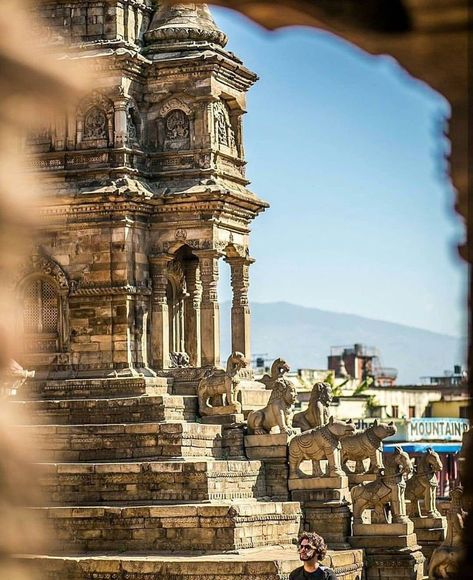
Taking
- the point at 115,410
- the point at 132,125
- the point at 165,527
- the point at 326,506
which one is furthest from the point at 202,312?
the point at 165,527

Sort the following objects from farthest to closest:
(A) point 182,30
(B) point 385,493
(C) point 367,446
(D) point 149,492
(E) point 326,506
→ (A) point 182,30, (C) point 367,446, (B) point 385,493, (E) point 326,506, (D) point 149,492

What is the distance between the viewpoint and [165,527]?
34469 mm

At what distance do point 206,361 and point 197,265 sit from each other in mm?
3379

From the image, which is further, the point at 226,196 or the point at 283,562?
the point at 226,196

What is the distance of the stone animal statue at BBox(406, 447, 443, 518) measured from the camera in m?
42.6

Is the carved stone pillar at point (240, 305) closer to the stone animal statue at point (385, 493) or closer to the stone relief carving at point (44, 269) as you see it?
the stone relief carving at point (44, 269)

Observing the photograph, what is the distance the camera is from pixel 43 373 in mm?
41125

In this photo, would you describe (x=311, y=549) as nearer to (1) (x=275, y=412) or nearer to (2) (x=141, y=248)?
(1) (x=275, y=412)

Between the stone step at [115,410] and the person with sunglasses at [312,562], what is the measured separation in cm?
1910

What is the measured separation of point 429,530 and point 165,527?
9992mm

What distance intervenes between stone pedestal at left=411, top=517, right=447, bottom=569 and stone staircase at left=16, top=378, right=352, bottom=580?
208 inches

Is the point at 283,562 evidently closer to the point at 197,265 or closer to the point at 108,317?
the point at 108,317

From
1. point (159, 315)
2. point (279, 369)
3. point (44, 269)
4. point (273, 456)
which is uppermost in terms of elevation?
point (44, 269)

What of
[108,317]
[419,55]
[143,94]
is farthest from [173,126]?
[419,55]
